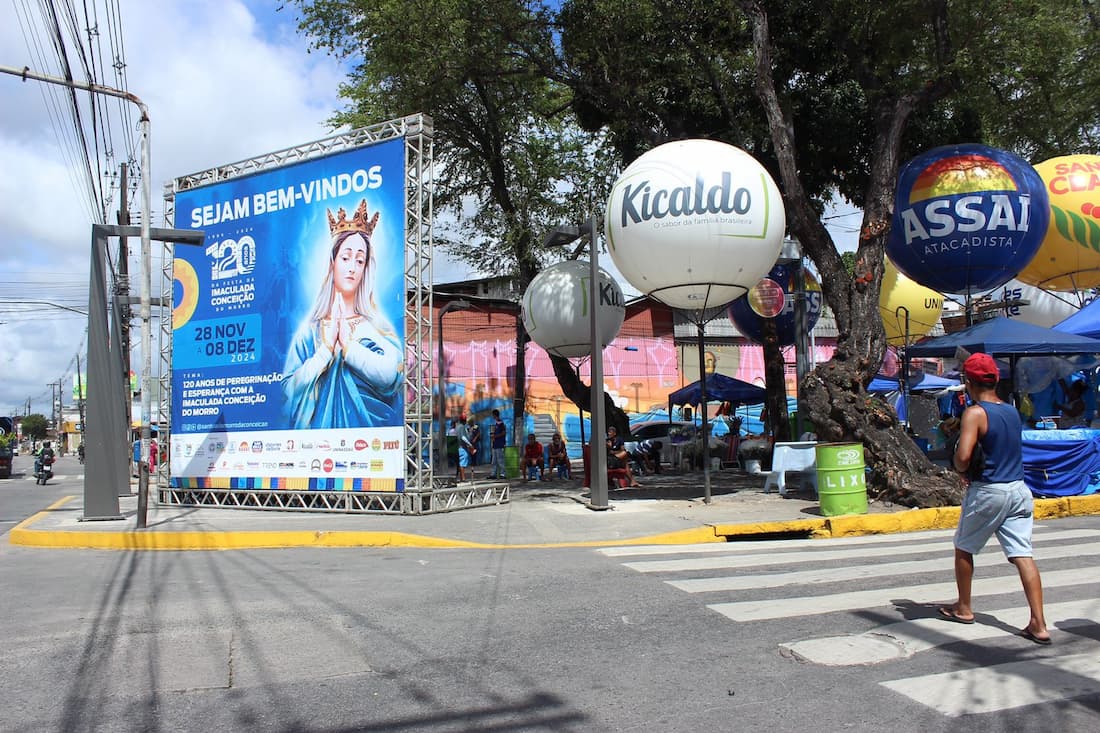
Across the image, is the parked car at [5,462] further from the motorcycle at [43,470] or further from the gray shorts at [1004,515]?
the gray shorts at [1004,515]

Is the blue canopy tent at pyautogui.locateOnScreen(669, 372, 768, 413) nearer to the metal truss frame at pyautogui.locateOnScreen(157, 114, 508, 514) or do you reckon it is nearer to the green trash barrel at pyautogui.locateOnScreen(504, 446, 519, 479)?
the green trash barrel at pyautogui.locateOnScreen(504, 446, 519, 479)

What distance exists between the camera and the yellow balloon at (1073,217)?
52.4 ft

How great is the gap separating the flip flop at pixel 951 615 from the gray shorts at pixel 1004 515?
50cm

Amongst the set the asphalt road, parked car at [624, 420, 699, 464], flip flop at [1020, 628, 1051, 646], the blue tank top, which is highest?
the blue tank top

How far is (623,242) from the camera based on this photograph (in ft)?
39.9

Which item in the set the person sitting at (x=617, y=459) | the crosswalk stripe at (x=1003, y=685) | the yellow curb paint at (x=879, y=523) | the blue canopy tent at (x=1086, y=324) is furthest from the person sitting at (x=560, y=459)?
the crosswalk stripe at (x=1003, y=685)

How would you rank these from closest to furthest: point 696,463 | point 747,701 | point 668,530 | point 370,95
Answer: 1. point 747,701
2. point 668,530
3. point 370,95
4. point 696,463

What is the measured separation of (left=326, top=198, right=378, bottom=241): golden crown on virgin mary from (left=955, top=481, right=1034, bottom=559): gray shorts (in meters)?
10.4

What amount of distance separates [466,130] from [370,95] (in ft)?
7.86

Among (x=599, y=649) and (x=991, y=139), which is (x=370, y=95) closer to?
(x=991, y=139)

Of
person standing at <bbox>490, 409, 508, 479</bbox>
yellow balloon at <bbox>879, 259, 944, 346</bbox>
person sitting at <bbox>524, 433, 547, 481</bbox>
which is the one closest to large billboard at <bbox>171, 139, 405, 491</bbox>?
person standing at <bbox>490, 409, 508, 479</bbox>

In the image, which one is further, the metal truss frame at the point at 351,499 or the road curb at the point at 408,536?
the metal truss frame at the point at 351,499

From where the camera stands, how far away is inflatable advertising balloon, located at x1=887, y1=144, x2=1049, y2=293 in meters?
13.9

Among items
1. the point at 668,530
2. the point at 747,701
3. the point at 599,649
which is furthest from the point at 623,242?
the point at 747,701
